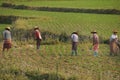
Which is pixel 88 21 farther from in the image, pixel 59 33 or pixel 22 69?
pixel 22 69

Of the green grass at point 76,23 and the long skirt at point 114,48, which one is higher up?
the green grass at point 76,23

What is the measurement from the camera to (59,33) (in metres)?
20.1

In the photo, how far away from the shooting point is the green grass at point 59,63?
12.1 metres

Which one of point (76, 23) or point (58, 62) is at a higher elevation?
point (76, 23)

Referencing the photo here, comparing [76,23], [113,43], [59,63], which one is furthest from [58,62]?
[76,23]

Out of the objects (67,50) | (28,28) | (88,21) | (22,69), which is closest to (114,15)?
(88,21)

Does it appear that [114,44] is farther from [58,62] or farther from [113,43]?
[58,62]

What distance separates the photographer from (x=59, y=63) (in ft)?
46.4

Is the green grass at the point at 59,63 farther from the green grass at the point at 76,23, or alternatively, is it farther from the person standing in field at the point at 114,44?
the green grass at the point at 76,23

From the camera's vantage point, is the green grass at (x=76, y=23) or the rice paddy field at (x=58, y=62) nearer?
the rice paddy field at (x=58, y=62)

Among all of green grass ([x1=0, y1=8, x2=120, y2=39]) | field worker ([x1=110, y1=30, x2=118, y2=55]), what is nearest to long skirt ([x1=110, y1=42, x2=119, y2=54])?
field worker ([x1=110, y1=30, x2=118, y2=55])

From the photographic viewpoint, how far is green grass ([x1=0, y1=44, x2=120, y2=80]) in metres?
12.1

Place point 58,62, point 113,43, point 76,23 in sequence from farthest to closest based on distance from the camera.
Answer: point 76,23 < point 113,43 < point 58,62

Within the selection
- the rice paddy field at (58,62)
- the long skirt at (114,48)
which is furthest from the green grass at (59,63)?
the long skirt at (114,48)
